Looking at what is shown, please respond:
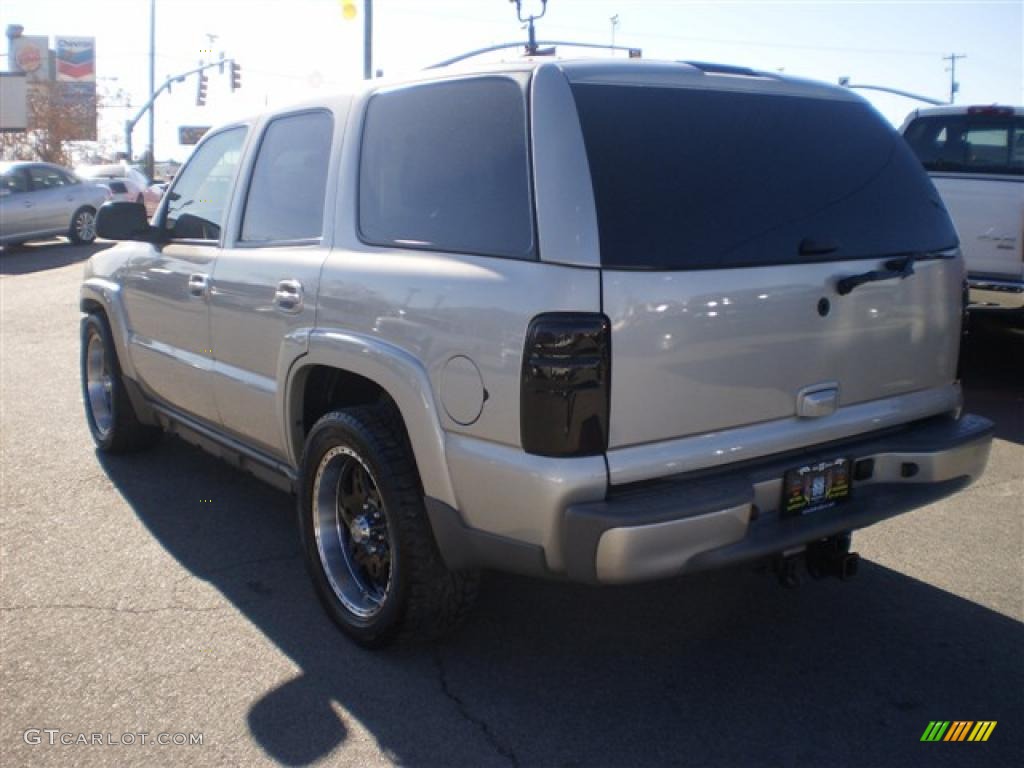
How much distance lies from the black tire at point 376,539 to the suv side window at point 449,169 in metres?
0.69

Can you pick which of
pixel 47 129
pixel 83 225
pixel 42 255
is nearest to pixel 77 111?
pixel 47 129

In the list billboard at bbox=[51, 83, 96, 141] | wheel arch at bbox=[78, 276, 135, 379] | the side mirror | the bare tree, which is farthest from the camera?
billboard at bbox=[51, 83, 96, 141]

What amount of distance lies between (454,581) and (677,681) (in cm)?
83

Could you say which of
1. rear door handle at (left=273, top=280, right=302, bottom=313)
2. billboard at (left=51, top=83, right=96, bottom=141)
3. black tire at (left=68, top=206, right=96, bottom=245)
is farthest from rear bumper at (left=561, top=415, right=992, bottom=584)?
billboard at (left=51, top=83, right=96, bottom=141)

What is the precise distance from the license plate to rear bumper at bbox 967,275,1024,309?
462 cm

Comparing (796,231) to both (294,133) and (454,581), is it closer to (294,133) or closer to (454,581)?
(454,581)

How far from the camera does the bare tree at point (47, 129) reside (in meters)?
46.5

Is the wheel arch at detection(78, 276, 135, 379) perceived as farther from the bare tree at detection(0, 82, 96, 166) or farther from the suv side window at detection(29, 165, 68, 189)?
the bare tree at detection(0, 82, 96, 166)

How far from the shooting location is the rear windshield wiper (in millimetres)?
3430

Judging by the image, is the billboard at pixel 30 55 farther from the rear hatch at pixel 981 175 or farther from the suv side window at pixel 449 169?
the suv side window at pixel 449 169

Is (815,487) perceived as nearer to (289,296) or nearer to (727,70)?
(727,70)

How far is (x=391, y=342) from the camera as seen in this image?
3510 mm

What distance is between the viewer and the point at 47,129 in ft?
156

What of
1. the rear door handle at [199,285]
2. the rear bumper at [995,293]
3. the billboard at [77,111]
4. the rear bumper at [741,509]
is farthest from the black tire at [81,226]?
the billboard at [77,111]
